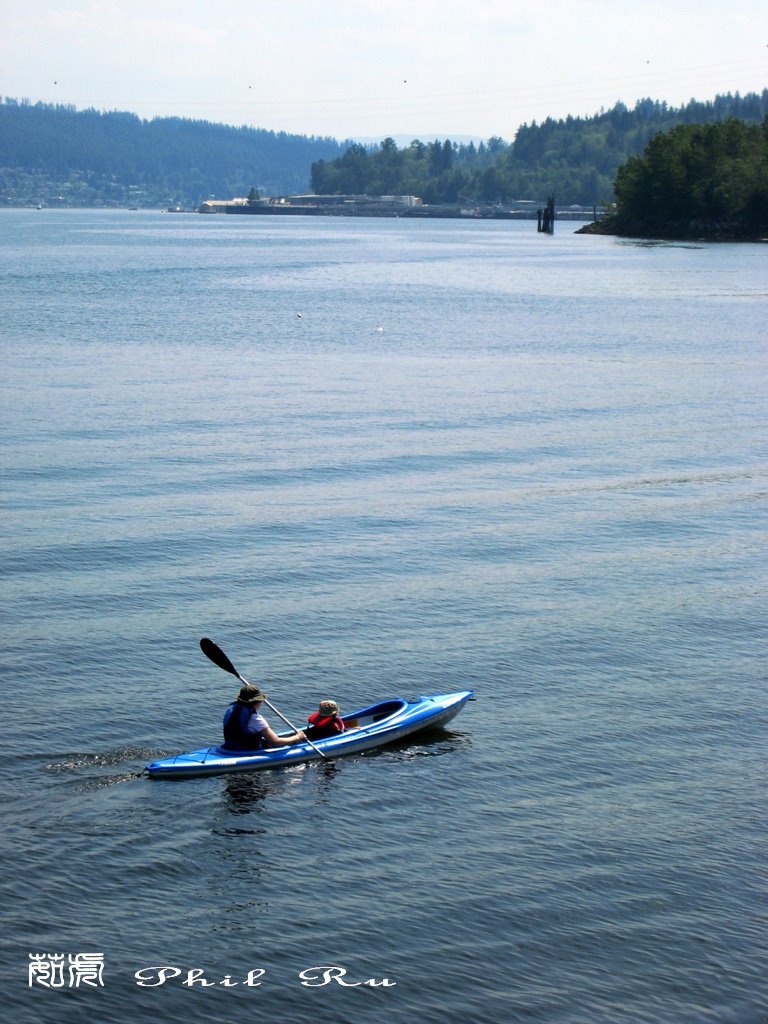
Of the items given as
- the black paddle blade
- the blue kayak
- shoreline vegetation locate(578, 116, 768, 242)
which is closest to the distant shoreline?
shoreline vegetation locate(578, 116, 768, 242)

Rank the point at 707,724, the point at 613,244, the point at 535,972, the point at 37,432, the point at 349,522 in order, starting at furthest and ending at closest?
the point at 613,244 < the point at 37,432 < the point at 349,522 < the point at 707,724 < the point at 535,972

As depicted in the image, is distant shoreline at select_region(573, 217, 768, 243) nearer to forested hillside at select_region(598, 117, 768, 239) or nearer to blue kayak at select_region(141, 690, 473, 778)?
forested hillside at select_region(598, 117, 768, 239)

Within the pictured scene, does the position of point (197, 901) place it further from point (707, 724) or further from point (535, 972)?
point (707, 724)

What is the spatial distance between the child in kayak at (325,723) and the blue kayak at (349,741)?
11 cm

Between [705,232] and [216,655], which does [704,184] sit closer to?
[705,232]

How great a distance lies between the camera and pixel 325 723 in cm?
2117

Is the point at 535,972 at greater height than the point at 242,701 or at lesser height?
lesser

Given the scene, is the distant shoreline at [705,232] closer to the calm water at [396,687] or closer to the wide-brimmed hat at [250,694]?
the calm water at [396,687]

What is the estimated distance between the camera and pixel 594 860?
17766 mm

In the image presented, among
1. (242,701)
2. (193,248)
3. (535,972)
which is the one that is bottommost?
(535,972)

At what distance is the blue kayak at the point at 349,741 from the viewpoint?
20062 mm

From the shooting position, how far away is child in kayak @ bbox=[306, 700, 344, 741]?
69.4 ft

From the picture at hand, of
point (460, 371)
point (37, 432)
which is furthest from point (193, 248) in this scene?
point (37, 432)

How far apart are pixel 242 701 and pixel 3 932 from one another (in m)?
5.61
